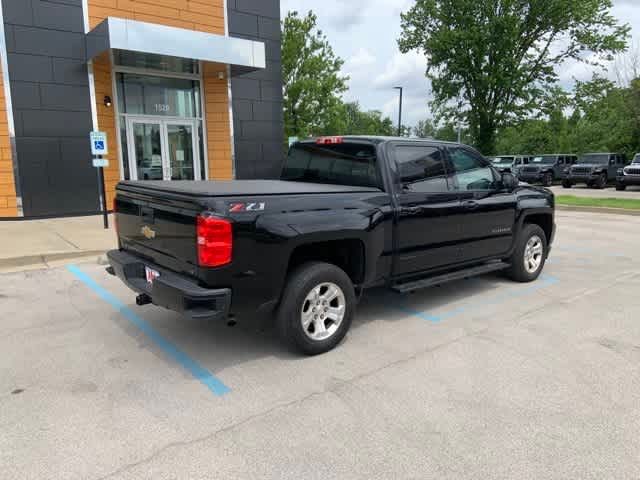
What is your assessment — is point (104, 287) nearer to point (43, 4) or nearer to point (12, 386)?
point (12, 386)

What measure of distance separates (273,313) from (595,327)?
312 centimetres

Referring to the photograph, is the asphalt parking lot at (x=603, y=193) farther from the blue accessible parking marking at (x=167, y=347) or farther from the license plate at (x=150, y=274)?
the license plate at (x=150, y=274)

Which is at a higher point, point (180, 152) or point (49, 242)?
point (180, 152)

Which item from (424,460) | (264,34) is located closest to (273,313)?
(424,460)

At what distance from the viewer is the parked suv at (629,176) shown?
898 inches

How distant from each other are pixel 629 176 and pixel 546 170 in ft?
15.6

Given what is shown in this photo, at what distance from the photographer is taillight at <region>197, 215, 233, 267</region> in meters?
3.40

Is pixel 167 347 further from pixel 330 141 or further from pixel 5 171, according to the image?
pixel 5 171

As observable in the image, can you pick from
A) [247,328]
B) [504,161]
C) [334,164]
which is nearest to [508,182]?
[334,164]

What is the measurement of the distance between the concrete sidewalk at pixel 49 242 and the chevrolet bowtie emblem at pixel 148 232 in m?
4.13

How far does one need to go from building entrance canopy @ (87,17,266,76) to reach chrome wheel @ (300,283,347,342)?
9.31 m

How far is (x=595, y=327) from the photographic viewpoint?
15.4ft

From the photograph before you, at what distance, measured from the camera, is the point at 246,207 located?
3.54 metres

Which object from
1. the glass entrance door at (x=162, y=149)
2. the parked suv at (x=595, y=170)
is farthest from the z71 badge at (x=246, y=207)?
the parked suv at (x=595, y=170)
